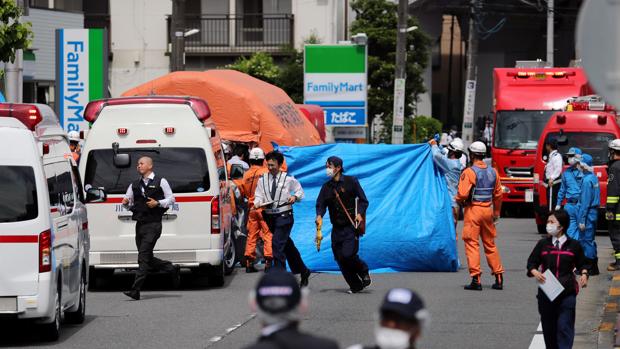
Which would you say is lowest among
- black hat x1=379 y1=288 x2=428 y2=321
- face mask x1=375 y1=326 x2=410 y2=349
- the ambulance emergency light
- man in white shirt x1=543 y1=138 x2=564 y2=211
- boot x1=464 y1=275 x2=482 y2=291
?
boot x1=464 y1=275 x2=482 y2=291

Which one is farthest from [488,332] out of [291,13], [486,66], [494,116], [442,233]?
[486,66]

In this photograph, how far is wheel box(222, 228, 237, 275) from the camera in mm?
18150

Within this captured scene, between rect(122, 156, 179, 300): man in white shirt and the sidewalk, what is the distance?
16.2 ft

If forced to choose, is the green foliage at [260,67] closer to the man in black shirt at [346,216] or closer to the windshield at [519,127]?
the windshield at [519,127]

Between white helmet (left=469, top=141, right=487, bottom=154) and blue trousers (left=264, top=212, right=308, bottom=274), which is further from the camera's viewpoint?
blue trousers (left=264, top=212, right=308, bottom=274)

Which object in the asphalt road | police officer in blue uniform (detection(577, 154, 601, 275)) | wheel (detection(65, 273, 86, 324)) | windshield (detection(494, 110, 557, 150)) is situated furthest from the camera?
windshield (detection(494, 110, 557, 150))

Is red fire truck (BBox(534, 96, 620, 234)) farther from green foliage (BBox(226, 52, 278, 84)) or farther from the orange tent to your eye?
green foliage (BBox(226, 52, 278, 84))

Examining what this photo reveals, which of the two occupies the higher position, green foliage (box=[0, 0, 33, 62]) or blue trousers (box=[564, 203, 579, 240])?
green foliage (box=[0, 0, 33, 62])

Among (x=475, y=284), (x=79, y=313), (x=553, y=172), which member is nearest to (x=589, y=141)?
(x=553, y=172)

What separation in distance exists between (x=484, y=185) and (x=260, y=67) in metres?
30.0

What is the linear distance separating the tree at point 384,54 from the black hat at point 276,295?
44.8 metres

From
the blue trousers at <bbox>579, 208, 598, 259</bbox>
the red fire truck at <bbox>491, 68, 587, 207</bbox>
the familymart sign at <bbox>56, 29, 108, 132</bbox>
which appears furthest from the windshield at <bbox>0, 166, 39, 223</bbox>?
the red fire truck at <bbox>491, 68, 587, 207</bbox>

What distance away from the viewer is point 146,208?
15656 millimetres

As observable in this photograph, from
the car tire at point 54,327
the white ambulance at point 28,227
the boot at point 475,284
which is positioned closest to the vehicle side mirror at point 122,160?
the white ambulance at point 28,227
